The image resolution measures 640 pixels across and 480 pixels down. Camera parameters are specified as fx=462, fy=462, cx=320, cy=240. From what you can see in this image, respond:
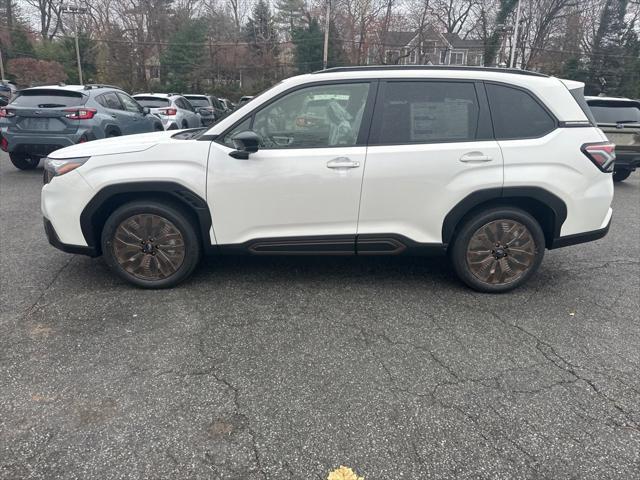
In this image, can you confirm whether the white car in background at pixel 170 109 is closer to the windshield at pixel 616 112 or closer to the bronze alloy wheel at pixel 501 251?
the windshield at pixel 616 112

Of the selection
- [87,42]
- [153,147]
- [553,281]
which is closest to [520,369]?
[553,281]

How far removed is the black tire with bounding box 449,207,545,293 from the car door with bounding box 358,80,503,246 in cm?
27

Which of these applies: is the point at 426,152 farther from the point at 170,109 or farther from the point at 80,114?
the point at 170,109

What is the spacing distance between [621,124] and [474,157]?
22.7ft

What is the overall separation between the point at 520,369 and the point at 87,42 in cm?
4910

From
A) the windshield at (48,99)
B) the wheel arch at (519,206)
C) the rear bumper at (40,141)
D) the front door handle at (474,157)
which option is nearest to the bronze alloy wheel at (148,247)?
the wheel arch at (519,206)

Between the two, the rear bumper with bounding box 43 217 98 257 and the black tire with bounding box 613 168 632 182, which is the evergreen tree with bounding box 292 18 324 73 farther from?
the rear bumper with bounding box 43 217 98 257

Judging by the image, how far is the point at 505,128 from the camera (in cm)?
378

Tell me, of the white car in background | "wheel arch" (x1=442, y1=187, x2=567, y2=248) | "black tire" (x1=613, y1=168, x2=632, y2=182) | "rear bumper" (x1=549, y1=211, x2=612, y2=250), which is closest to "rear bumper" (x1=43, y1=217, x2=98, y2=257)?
"wheel arch" (x1=442, y1=187, x2=567, y2=248)

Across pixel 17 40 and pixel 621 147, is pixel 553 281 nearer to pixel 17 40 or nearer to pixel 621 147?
pixel 621 147

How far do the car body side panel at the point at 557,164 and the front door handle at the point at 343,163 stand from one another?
120 cm

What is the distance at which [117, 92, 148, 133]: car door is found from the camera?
973cm

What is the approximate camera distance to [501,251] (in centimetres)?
393

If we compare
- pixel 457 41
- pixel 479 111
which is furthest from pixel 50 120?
pixel 457 41
